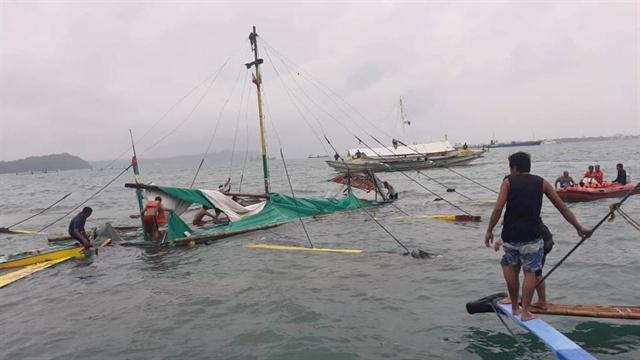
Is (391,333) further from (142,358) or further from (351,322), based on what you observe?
(142,358)

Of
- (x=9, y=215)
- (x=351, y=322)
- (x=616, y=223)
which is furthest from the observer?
(x=9, y=215)

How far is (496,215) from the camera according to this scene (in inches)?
248

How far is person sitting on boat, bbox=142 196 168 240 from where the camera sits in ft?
56.9

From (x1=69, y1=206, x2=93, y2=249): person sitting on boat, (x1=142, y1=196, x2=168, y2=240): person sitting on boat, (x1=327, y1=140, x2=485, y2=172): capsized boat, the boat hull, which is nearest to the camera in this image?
(x1=69, y1=206, x2=93, y2=249): person sitting on boat

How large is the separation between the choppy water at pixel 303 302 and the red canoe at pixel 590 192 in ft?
20.4

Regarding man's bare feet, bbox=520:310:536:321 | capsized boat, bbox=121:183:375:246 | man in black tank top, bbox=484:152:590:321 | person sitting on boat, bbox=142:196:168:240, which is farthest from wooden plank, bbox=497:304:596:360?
person sitting on boat, bbox=142:196:168:240

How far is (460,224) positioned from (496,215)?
13.5 metres

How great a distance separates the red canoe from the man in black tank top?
18918mm

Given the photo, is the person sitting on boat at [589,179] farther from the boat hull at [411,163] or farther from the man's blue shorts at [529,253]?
the boat hull at [411,163]

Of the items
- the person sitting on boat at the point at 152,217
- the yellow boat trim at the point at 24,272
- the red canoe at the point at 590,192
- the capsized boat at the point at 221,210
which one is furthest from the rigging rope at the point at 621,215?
the yellow boat trim at the point at 24,272

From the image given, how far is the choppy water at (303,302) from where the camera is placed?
7711 millimetres

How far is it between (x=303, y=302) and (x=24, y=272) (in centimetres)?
1058

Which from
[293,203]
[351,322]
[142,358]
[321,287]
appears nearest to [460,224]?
[293,203]

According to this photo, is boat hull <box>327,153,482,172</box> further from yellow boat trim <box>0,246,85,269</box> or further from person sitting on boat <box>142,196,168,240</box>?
yellow boat trim <box>0,246,85,269</box>
